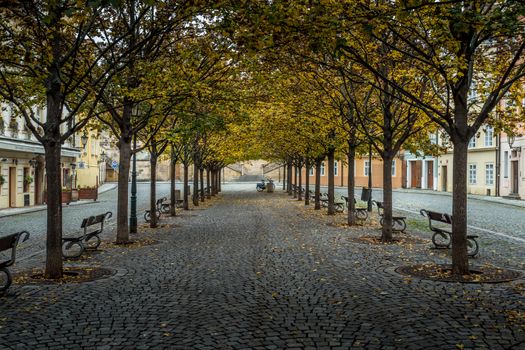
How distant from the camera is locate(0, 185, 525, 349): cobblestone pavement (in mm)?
5883

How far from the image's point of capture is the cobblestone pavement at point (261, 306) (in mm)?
5883

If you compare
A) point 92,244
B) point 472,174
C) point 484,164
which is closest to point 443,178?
point 472,174

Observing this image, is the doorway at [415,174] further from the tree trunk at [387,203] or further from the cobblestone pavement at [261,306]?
the cobblestone pavement at [261,306]

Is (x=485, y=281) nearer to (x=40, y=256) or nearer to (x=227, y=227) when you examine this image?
(x=40, y=256)

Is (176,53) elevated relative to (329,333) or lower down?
elevated

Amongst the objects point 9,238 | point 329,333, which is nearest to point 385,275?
point 329,333

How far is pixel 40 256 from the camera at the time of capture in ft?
40.9

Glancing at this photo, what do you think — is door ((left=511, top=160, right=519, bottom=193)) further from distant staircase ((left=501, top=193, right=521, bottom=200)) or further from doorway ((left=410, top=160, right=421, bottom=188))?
doorway ((left=410, top=160, right=421, bottom=188))

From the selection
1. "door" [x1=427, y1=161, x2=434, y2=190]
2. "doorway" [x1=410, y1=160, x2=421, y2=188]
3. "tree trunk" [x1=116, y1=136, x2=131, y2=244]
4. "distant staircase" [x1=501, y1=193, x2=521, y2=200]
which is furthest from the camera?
"doorway" [x1=410, y1=160, x2=421, y2=188]

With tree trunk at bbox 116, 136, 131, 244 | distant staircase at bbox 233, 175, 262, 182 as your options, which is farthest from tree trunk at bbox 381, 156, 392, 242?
distant staircase at bbox 233, 175, 262, 182

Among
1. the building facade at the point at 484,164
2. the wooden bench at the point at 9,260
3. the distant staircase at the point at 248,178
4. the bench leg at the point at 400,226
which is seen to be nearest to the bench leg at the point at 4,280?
the wooden bench at the point at 9,260

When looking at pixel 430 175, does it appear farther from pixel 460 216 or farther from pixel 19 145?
pixel 460 216

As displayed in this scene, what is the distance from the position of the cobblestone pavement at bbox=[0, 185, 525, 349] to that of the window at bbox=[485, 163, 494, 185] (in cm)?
3346

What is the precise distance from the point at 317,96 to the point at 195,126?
4322 mm
